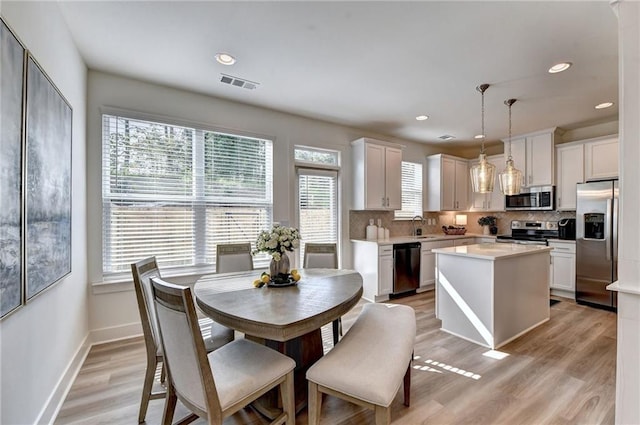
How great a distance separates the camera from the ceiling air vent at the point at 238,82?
297 cm

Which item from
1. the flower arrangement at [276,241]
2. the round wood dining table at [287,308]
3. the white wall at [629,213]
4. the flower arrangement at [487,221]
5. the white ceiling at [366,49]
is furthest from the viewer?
the flower arrangement at [487,221]

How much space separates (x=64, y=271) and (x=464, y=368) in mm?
3283

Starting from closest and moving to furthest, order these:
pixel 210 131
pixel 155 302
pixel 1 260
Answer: pixel 1 260, pixel 155 302, pixel 210 131

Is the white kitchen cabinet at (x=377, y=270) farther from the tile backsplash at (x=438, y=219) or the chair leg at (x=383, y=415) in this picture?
the chair leg at (x=383, y=415)

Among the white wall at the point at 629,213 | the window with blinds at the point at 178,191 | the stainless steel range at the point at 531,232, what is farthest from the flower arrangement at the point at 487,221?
the white wall at the point at 629,213

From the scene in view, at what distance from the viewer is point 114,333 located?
2.92 metres

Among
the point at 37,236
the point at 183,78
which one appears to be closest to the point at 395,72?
the point at 183,78

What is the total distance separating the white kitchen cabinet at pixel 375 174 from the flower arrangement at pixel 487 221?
2275 millimetres

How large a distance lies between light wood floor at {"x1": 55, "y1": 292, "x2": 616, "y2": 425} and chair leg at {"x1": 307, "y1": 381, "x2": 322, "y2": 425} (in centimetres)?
37

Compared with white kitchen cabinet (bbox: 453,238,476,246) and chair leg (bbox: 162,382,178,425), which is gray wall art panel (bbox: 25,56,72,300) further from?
white kitchen cabinet (bbox: 453,238,476,246)

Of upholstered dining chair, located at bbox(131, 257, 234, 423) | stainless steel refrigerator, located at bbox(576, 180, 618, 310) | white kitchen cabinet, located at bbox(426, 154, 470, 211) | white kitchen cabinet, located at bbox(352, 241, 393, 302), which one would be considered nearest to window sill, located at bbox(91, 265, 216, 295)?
upholstered dining chair, located at bbox(131, 257, 234, 423)

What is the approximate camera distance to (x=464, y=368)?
2.45 metres

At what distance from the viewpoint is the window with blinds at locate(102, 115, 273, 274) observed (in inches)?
117

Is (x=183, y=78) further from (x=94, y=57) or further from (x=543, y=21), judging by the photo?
(x=543, y=21)
